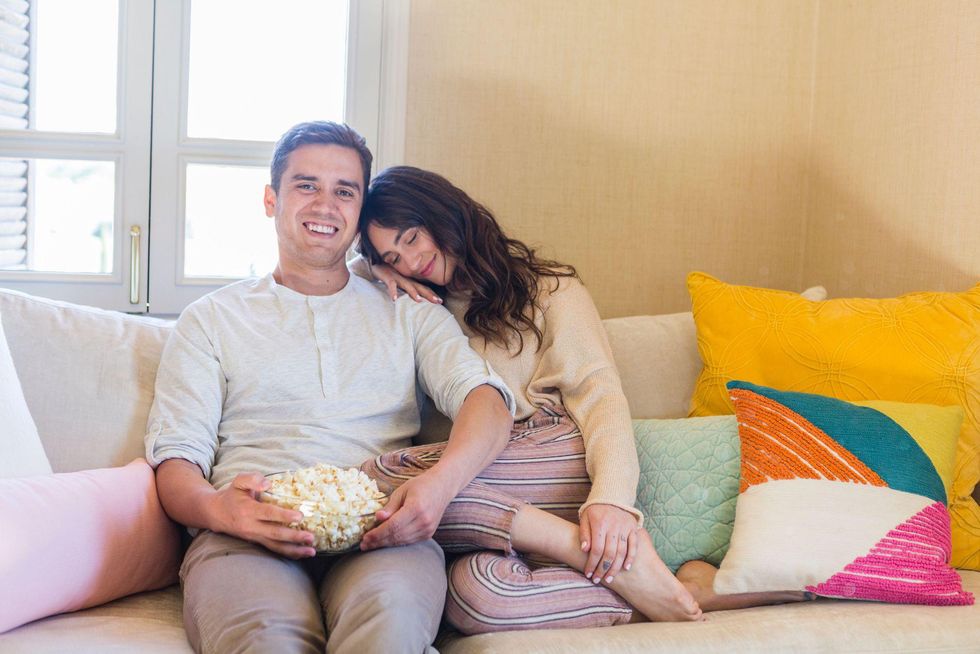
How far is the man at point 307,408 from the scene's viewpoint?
1408mm

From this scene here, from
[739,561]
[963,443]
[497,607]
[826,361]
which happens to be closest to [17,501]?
[497,607]

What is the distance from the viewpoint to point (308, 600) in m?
1.41

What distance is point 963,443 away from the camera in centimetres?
184

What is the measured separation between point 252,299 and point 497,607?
2.63 ft

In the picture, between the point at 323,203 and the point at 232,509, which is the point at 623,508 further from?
the point at 323,203

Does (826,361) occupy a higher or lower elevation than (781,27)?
lower

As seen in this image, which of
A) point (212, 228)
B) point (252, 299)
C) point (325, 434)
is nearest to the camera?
point (325, 434)

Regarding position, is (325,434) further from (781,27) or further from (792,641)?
(781,27)

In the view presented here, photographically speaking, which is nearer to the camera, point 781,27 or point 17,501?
point 17,501

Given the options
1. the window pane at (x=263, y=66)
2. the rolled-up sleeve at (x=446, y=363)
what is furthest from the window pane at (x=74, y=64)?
the rolled-up sleeve at (x=446, y=363)

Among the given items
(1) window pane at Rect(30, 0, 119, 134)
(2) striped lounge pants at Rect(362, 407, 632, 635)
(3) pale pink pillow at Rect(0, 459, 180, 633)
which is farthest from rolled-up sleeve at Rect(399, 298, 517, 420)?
(1) window pane at Rect(30, 0, 119, 134)

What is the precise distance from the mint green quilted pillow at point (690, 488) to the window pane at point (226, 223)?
1.14 m

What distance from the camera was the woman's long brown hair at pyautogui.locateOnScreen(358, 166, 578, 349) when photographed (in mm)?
1976

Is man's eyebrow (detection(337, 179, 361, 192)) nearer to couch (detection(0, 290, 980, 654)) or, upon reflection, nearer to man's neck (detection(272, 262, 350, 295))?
man's neck (detection(272, 262, 350, 295))
